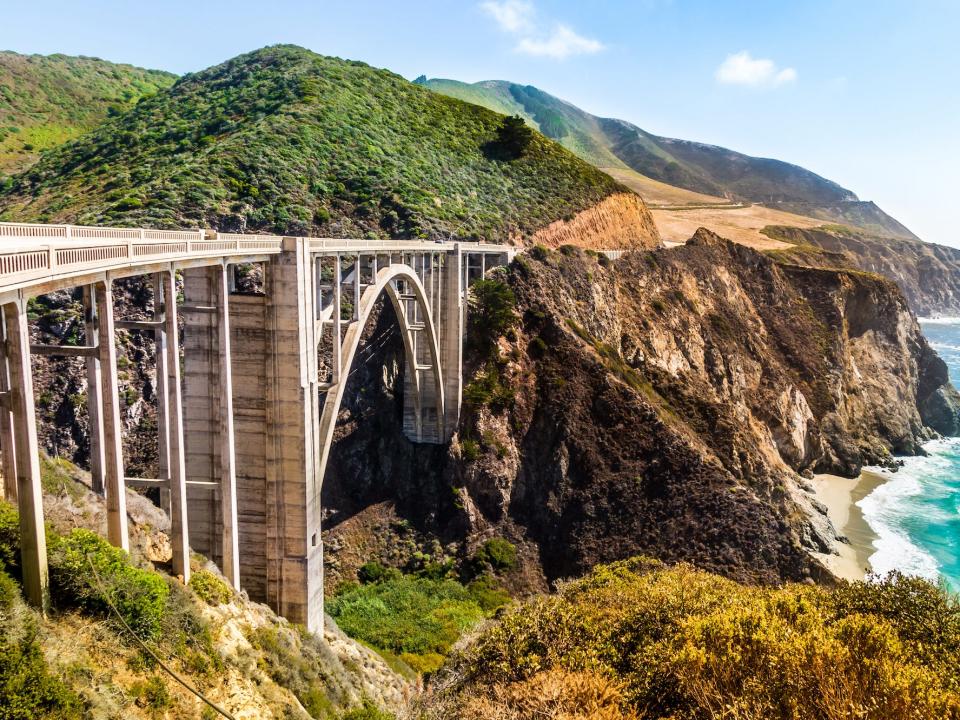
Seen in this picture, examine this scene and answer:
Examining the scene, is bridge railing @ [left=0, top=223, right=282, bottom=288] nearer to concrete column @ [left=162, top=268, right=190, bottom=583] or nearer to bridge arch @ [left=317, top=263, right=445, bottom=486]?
concrete column @ [left=162, top=268, right=190, bottom=583]

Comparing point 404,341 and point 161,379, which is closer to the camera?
point 161,379

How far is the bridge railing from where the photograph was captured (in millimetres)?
8320

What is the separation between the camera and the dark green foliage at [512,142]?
6969 cm

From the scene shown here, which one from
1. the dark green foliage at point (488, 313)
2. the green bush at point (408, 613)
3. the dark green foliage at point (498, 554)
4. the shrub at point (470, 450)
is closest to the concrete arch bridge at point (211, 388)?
the green bush at point (408, 613)

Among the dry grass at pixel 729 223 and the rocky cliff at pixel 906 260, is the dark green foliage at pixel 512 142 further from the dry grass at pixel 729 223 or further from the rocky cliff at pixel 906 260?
the rocky cliff at pixel 906 260

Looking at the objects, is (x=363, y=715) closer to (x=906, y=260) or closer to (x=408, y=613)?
(x=408, y=613)

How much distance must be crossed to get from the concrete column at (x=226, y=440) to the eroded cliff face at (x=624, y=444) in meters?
16.2

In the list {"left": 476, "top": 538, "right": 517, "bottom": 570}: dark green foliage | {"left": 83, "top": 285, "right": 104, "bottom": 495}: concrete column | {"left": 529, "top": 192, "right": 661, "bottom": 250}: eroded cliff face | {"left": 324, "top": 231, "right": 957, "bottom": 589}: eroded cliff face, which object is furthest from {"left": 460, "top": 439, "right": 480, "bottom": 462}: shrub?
{"left": 83, "top": 285, "right": 104, "bottom": 495}: concrete column

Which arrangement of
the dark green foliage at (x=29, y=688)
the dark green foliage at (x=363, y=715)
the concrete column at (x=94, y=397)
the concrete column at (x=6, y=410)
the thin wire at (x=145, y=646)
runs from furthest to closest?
1. the dark green foliage at (x=363, y=715)
2. the concrete column at (x=94, y=397)
3. the thin wire at (x=145, y=646)
4. the concrete column at (x=6, y=410)
5. the dark green foliage at (x=29, y=688)

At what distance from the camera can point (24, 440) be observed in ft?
27.9

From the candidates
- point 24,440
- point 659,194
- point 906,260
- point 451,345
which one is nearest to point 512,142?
point 451,345

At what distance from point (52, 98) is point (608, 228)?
2473 inches

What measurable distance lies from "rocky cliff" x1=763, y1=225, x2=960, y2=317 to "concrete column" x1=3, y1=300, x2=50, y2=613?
12038cm

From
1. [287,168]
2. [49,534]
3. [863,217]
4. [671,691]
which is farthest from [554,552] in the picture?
[863,217]
